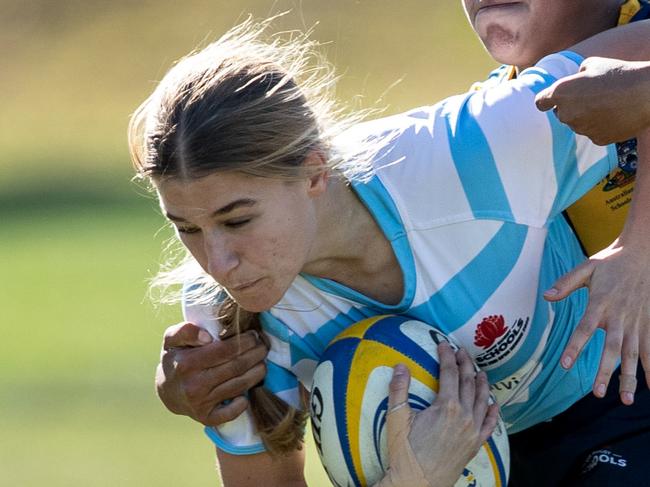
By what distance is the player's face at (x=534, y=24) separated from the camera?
364cm

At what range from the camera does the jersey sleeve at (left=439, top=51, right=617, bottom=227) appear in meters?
3.19

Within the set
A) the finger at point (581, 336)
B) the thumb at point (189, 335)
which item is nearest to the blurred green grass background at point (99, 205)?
the thumb at point (189, 335)

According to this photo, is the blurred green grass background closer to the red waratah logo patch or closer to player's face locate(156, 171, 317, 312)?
the red waratah logo patch

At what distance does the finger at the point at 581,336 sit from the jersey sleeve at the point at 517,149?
371 mm

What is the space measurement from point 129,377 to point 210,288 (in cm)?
348

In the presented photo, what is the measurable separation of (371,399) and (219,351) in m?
0.49

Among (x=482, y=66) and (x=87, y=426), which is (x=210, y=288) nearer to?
(x=87, y=426)

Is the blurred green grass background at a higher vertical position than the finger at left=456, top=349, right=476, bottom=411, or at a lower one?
higher

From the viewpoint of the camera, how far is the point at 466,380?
3.20 metres

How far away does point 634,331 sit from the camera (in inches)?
118

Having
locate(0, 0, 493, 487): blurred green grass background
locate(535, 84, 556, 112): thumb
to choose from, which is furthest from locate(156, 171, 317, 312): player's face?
locate(0, 0, 493, 487): blurred green grass background

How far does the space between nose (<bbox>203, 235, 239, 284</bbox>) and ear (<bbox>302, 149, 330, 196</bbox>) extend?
0.87ft

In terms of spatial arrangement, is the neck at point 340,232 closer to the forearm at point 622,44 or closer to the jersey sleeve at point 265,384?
the jersey sleeve at point 265,384

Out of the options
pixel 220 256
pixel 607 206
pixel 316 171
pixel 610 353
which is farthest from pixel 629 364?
pixel 220 256
